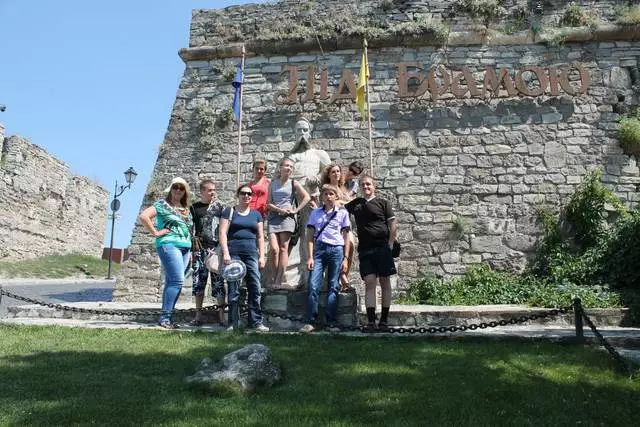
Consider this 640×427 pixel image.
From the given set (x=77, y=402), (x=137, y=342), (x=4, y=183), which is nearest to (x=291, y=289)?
(x=137, y=342)

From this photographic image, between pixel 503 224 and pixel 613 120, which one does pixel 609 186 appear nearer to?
pixel 613 120

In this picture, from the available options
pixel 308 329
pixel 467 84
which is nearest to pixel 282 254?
pixel 308 329

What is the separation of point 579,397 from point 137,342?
357cm

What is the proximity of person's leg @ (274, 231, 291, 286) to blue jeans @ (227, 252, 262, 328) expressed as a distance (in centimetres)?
53

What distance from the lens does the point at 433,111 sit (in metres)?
10.6

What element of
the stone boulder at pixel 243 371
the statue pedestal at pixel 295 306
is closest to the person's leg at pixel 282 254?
the statue pedestal at pixel 295 306

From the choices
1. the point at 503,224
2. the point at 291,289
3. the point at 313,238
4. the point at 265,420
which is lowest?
the point at 265,420

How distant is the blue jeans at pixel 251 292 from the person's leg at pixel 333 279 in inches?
29.1

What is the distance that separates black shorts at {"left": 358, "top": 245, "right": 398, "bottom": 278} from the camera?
18.9 feet

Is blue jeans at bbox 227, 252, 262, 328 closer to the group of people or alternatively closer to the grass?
the group of people

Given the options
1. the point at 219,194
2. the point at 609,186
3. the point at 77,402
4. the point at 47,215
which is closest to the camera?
the point at 77,402

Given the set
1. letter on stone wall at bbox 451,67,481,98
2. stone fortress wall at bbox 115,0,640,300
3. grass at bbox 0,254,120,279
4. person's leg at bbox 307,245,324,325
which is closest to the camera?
person's leg at bbox 307,245,324,325

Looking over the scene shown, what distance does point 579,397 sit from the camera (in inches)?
137

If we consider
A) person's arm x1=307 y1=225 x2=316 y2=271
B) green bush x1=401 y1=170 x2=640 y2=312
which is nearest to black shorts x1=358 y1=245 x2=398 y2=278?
person's arm x1=307 y1=225 x2=316 y2=271
